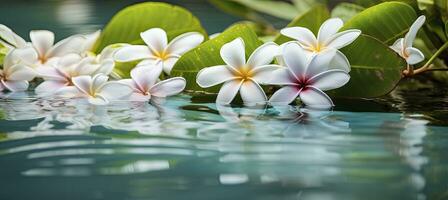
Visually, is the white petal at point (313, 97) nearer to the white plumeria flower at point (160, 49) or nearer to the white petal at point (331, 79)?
the white petal at point (331, 79)

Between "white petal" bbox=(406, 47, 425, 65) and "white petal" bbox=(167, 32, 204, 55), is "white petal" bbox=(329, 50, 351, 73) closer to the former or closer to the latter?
"white petal" bbox=(406, 47, 425, 65)

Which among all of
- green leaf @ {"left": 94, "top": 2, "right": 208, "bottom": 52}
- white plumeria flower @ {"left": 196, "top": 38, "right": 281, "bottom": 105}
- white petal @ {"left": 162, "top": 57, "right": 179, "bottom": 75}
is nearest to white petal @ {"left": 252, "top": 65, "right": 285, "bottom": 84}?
white plumeria flower @ {"left": 196, "top": 38, "right": 281, "bottom": 105}

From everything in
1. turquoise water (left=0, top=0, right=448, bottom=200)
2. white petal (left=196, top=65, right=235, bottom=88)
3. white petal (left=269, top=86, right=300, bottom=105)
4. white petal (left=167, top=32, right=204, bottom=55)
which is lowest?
turquoise water (left=0, top=0, right=448, bottom=200)

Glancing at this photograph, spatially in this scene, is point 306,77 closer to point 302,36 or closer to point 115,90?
point 302,36

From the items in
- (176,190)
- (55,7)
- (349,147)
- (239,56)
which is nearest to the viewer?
(176,190)

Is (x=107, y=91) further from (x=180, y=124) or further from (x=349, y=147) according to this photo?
(x=349, y=147)

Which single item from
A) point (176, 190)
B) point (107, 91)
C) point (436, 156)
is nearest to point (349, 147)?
point (436, 156)

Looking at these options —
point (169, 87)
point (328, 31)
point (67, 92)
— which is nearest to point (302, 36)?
point (328, 31)
